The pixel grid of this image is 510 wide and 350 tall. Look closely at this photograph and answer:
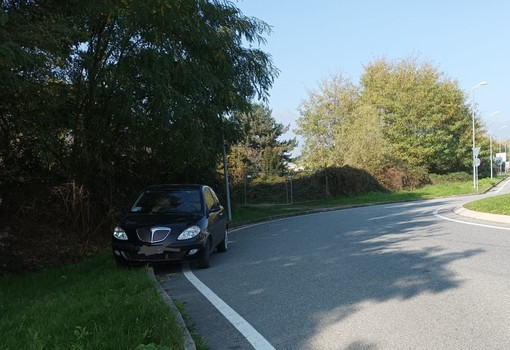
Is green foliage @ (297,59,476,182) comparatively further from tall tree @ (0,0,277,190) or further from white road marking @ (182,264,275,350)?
white road marking @ (182,264,275,350)

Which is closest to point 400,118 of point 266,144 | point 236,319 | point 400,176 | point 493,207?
point 400,176

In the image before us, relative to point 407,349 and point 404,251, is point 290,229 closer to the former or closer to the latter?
point 404,251

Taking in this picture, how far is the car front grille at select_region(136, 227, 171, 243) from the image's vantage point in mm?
8586

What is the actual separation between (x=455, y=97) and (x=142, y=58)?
4403 centimetres

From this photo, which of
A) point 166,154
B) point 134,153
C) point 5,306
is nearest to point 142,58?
point 166,154

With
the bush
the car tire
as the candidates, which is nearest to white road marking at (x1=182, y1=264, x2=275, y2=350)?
the car tire

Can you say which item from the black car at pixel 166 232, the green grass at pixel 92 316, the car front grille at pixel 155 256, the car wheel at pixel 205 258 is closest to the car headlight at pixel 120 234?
the black car at pixel 166 232

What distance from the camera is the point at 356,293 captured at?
21.7 feet

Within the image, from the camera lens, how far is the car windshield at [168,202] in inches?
381

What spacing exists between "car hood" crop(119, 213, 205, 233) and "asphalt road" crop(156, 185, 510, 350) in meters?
0.87

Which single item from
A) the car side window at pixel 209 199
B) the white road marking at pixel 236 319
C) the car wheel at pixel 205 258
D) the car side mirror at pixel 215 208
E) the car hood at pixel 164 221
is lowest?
the white road marking at pixel 236 319

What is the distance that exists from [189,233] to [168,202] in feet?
4.69

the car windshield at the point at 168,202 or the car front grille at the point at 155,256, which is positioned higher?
the car windshield at the point at 168,202

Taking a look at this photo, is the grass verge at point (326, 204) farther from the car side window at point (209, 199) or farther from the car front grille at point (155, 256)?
the car front grille at point (155, 256)
